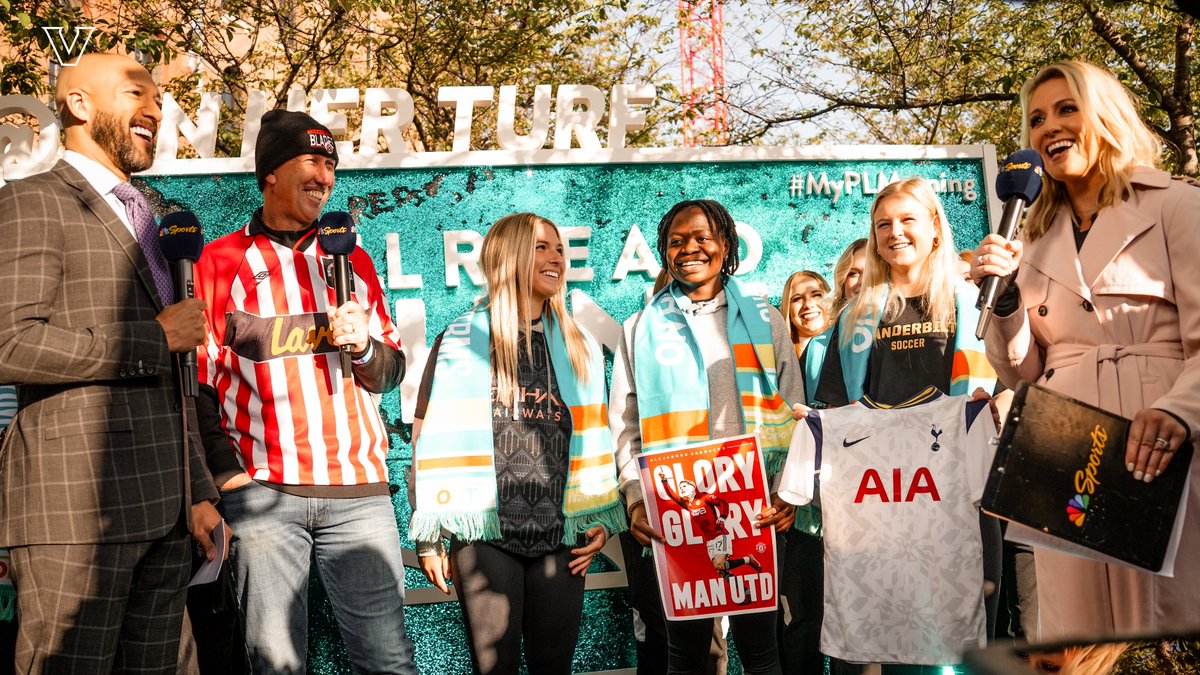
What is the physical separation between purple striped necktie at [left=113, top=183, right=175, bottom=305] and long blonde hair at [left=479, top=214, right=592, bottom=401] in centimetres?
128

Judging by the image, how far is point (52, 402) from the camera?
330cm

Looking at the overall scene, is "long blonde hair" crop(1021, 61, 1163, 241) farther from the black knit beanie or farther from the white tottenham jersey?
the black knit beanie

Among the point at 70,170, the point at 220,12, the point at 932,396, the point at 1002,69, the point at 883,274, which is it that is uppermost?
the point at 220,12

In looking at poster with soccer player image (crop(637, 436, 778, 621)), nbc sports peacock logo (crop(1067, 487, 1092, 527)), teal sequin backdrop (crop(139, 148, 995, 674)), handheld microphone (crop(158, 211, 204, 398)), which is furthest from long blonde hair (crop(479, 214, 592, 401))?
nbc sports peacock logo (crop(1067, 487, 1092, 527))

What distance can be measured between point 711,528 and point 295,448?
5.12ft

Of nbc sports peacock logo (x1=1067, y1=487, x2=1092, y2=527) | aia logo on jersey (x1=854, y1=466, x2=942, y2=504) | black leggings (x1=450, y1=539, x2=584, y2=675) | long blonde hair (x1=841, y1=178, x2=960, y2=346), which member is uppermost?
long blonde hair (x1=841, y1=178, x2=960, y2=346)

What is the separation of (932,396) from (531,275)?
5.34ft

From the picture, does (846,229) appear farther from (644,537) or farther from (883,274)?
(644,537)

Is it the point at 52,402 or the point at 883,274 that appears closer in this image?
the point at 52,402

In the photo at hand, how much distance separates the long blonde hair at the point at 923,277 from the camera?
14.5 feet

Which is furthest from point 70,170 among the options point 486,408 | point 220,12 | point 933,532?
point 220,12

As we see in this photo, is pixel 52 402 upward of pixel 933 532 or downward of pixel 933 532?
upward

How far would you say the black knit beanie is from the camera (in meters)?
4.35

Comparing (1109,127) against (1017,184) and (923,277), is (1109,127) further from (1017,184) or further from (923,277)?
(923,277)
